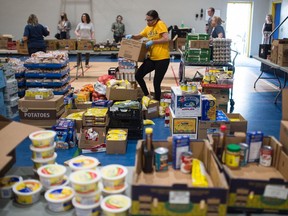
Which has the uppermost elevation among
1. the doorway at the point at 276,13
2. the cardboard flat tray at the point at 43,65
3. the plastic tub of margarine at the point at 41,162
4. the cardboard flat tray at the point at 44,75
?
the doorway at the point at 276,13

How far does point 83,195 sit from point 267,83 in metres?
8.06

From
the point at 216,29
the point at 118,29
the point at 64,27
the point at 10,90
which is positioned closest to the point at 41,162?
the point at 10,90

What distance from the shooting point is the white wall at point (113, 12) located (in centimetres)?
1439

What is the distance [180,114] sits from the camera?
4.48 m

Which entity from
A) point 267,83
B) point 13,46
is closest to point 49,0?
point 13,46

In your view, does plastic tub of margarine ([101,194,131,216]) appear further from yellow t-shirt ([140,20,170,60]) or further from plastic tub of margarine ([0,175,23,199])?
yellow t-shirt ([140,20,170,60])

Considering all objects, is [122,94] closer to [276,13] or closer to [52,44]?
[52,44]

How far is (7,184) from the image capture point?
214 centimetres

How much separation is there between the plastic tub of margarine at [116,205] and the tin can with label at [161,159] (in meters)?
0.36

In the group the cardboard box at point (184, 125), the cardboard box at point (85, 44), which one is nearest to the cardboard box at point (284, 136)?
the cardboard box at point (184, 125)

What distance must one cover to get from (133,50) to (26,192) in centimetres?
411

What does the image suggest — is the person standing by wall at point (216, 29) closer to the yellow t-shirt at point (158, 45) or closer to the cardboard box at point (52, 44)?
the yellow t-shirt at point (158, 45)

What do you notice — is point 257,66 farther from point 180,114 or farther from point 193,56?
point 180,114

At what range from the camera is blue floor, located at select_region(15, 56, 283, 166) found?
4281 millimetres
